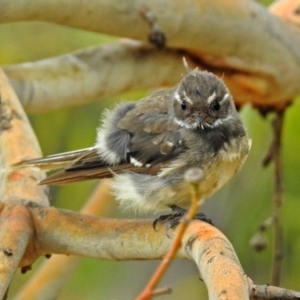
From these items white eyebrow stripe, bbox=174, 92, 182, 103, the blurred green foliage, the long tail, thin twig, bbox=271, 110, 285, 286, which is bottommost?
the blurred green foliage

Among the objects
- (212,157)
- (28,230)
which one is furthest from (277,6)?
(28,230)

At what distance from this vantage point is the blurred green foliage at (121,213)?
4.00m

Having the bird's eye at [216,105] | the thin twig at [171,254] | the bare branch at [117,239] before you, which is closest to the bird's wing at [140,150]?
the bird's eye at [216,105]

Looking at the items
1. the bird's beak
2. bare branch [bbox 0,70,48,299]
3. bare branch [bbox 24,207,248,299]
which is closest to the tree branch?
bare branch [bbox 0,70,48,299]

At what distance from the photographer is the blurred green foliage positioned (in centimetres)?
400

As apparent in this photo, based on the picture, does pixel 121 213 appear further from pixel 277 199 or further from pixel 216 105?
pixel 216 105

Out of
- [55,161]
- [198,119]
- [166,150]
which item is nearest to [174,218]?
[166,150]

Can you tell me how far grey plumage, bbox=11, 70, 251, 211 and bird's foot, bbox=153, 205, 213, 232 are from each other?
1.1 inches

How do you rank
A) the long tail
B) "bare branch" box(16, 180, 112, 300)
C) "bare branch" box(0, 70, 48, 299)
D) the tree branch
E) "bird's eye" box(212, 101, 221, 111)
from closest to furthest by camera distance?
1. "bare branch" box(0, 70, 48, 299)
2. the long tail
3. "bird's eye" box(212, 101, 221, 111)
4. the tree branch
5. "bare branch" box(16, 180, 112, 300)

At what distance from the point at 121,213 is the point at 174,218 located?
2.08 meters

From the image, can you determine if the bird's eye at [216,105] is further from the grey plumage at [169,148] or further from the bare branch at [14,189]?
the bare branch at [14,189]

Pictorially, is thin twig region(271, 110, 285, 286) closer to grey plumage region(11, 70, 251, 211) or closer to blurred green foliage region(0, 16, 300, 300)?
blurred green foliage region(0, 16, 300, 300)

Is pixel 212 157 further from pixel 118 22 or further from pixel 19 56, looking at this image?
pixel 19 56

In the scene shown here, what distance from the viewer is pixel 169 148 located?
2.48 meters
